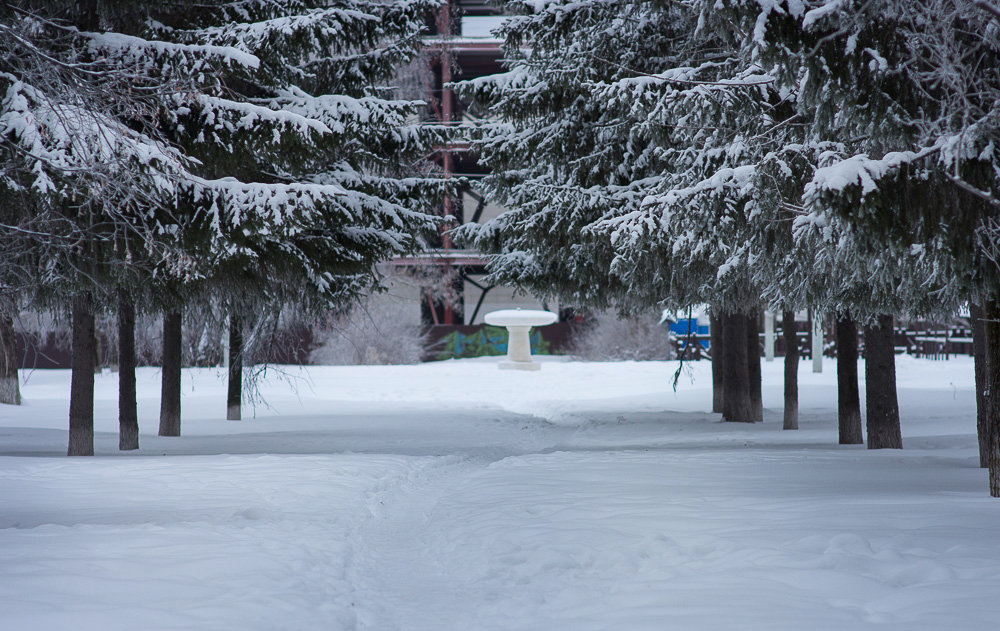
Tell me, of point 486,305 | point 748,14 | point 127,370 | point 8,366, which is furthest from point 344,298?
point 486,305

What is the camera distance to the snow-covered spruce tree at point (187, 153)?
297 inches

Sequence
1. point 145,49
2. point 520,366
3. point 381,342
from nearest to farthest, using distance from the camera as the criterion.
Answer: point 145,49 → point 520,366 → point 381,342

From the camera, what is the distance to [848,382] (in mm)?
11594

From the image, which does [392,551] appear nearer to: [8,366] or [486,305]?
[8,366]

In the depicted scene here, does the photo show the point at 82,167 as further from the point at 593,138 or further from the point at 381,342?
the point at 381,342

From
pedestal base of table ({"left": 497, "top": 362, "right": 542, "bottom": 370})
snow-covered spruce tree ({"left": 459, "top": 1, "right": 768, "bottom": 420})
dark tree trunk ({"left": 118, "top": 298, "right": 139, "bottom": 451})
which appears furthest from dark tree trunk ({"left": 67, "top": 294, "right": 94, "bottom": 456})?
pedestal base of table ({"left": 497, "top": 362, "right": 542, "bottom": 370})

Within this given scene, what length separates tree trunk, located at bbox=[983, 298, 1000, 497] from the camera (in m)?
6.52

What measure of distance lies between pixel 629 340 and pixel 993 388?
29.6 meters

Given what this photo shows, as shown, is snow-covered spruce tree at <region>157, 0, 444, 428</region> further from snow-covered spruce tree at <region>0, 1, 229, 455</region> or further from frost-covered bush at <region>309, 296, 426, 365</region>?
frost-covered bush at <region>309, 296, 426, 365</region>

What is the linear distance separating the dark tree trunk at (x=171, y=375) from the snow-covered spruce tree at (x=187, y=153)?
1.33m

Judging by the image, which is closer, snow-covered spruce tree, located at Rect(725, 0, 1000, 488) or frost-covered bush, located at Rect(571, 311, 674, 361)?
snow-covered spruce tree, located at Rect(725, 0, 1000, 488)

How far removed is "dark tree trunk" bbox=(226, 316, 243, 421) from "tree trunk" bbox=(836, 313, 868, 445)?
10211 mm

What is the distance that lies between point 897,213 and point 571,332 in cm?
3468

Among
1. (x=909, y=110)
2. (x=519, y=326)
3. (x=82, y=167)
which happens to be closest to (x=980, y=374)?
(x=909, y=110)
